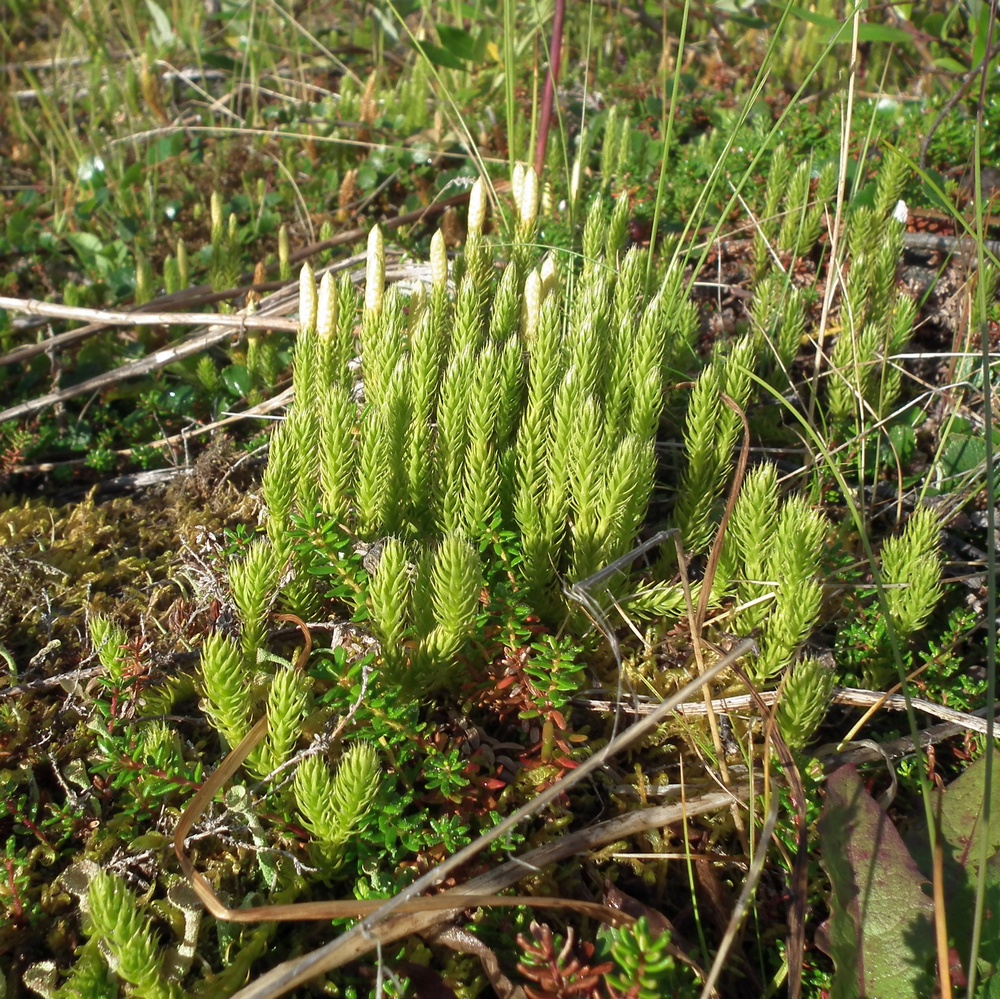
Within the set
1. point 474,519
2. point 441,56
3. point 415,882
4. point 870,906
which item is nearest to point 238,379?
point 474,519

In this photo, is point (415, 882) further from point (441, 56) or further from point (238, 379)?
point (441, 56)

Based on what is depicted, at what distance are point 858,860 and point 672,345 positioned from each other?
1326 millimetres

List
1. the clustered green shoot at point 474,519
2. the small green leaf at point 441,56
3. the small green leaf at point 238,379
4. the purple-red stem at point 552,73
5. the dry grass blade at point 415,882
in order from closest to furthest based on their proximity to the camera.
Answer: the dry grass blade at point 415,882 → the clustered green shoot at point 474,519 → the purple-red stem at point 552,73 → the small green leaf at point 238,379 → the small green leaf at point 441,56

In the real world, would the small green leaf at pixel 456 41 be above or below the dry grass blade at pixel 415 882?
above

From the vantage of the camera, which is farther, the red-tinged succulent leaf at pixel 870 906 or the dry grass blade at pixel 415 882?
the red-tinged succulent leaf at pixel 870 906

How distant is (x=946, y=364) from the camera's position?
8.14ft

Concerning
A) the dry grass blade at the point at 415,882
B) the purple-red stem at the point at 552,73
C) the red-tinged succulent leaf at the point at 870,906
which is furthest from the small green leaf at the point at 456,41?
the red-tinged succulent leaf at the point at 870,906

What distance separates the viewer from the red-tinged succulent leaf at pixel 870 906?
127 cm

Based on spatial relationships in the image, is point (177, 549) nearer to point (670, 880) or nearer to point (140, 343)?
point (140, 343)

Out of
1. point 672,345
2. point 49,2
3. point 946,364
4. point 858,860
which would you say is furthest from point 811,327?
point 49,2

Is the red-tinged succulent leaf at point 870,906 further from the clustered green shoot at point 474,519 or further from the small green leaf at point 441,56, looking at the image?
the small green leaf at point 441,56

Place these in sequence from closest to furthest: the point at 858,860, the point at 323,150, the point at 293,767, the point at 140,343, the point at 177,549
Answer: the point at 858,860 < the point at 293,767 < the point at 177,549 < the point at 140,343 < the point at 323,150

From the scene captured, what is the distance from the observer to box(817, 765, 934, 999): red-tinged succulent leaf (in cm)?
127

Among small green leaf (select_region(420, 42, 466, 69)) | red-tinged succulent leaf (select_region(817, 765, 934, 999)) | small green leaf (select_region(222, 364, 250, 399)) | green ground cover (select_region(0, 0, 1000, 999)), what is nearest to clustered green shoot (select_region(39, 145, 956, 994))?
green ground cover (select_region(0, 0, 1000, 999))
